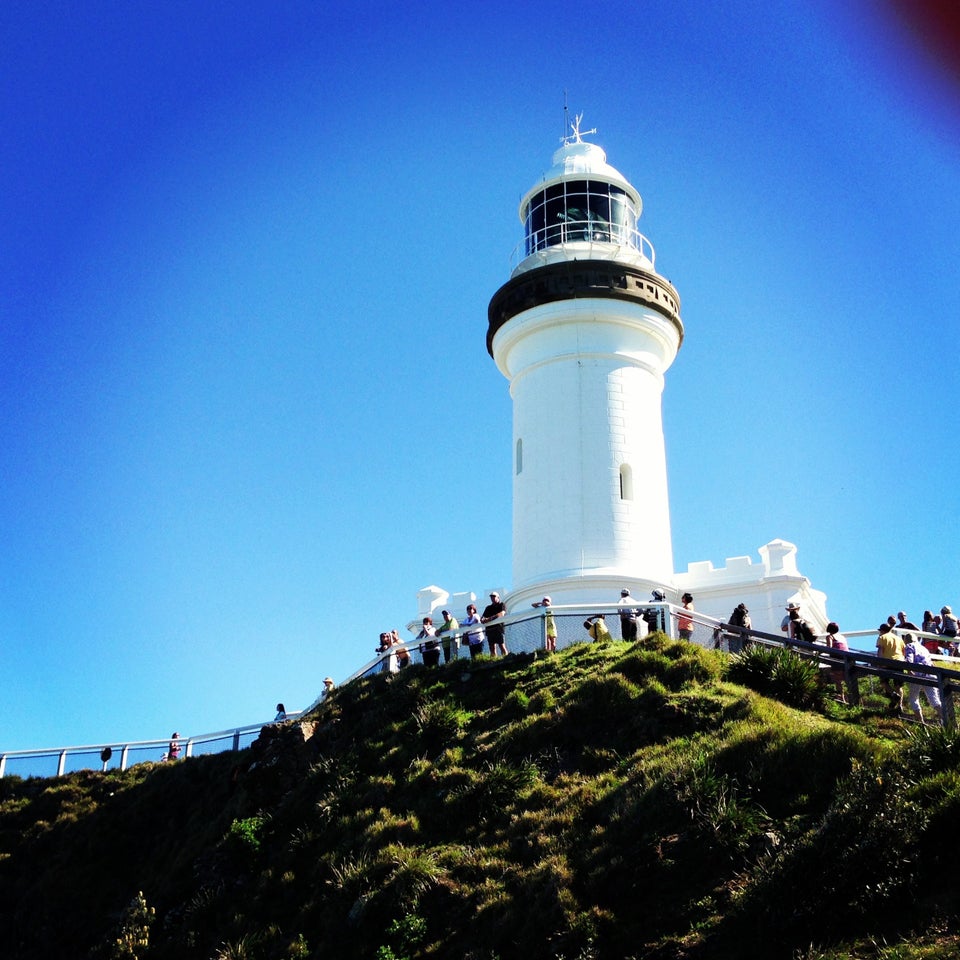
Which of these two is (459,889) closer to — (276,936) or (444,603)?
(276,936)

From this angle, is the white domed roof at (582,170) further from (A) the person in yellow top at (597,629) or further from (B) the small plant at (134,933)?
(B) the small plant at (134,933)

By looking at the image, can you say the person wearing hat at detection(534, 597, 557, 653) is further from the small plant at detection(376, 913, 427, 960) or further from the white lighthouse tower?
the small plant at detection(376, 913, 427, 960)

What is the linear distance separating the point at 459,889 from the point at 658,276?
59.7ft

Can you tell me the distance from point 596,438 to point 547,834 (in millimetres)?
13559

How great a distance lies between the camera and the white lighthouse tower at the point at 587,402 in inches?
1078

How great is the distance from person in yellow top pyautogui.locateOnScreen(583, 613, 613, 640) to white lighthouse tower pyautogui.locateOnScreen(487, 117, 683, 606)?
159 inches

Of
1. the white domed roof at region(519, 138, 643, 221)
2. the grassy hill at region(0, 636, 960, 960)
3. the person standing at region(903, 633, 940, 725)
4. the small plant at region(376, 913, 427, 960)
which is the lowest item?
the small plant at region(376, 913, 427, 960)

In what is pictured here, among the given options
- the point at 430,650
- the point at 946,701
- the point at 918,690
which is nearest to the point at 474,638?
the point at 430,650

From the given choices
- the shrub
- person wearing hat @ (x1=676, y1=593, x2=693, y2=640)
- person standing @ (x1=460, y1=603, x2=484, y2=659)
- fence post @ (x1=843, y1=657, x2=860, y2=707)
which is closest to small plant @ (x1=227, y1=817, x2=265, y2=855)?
person standing @ (x1=460, y1=603, x2=484, y2=659)

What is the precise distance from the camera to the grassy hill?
12.4m

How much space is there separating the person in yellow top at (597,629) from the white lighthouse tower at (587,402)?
403 cm

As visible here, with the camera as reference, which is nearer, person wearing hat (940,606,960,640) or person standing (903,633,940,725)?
person standing (903,633,940,725)

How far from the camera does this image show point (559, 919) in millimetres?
13812

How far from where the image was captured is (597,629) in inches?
880
